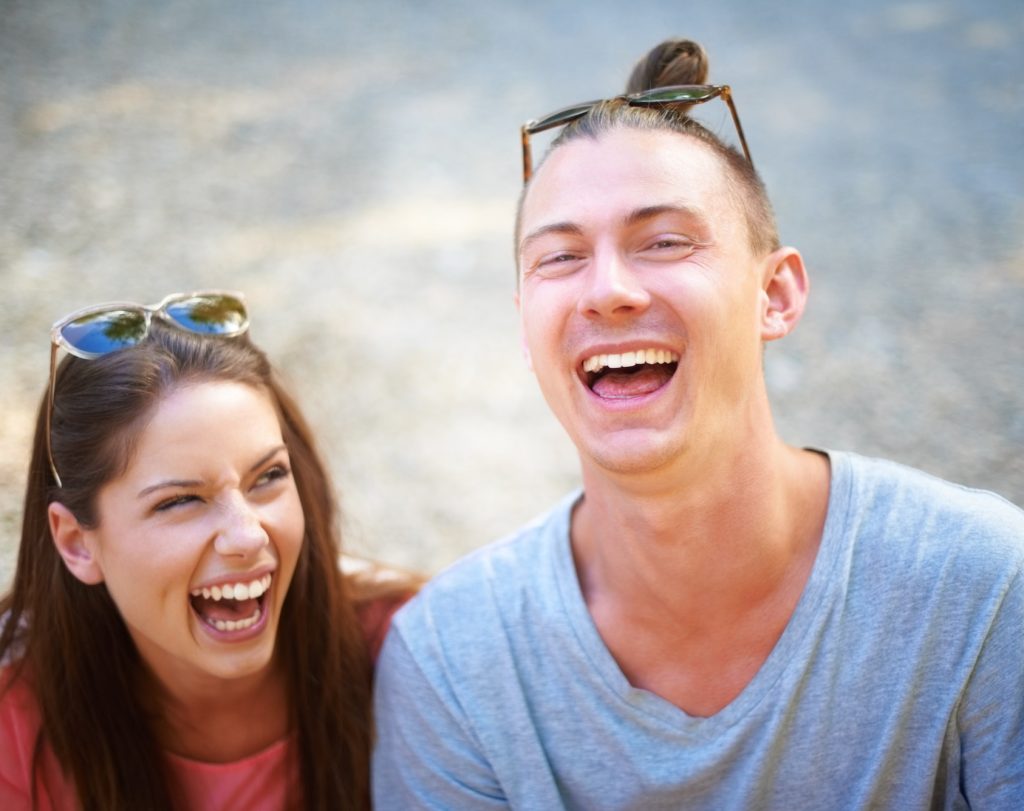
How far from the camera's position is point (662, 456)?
7.28 ft

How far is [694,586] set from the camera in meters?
2.46

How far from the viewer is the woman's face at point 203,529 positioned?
2.54m

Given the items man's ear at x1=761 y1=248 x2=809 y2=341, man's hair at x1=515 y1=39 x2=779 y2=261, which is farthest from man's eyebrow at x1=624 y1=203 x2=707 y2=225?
man's ear at x1=761 y1=248 x2=809 y2=341

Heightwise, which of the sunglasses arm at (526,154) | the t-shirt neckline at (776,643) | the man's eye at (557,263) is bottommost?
the t-shirt neckline at (776,643)

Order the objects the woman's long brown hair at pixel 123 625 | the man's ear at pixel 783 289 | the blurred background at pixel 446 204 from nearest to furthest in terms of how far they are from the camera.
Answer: the man's ear at pixel 783 289 < the woman's long brown hair at pixel 123 625 < the blurred background at pixel 446 204

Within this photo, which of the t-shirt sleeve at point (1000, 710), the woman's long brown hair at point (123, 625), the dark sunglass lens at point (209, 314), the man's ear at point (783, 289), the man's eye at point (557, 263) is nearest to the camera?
the t-shirt sleeve at point (1000, 710)

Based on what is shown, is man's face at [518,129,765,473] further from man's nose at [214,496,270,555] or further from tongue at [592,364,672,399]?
man's nose at [214,496,270,555]

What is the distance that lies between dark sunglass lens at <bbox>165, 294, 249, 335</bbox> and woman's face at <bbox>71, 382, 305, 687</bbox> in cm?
24

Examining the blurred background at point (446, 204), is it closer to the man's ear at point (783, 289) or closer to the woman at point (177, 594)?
the woman at point (177, 594)

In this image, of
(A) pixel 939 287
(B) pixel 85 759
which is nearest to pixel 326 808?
(B) pixel 85 759

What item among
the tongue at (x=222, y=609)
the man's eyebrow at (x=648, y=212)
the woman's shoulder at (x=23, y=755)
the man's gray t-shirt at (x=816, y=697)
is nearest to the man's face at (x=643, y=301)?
the man's eyebrow at (x=648, y=212)

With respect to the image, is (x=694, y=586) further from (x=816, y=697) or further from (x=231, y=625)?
(x=231, y=625)

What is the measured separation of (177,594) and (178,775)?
1.97 feet

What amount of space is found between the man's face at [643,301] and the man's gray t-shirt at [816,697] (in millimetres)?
417
